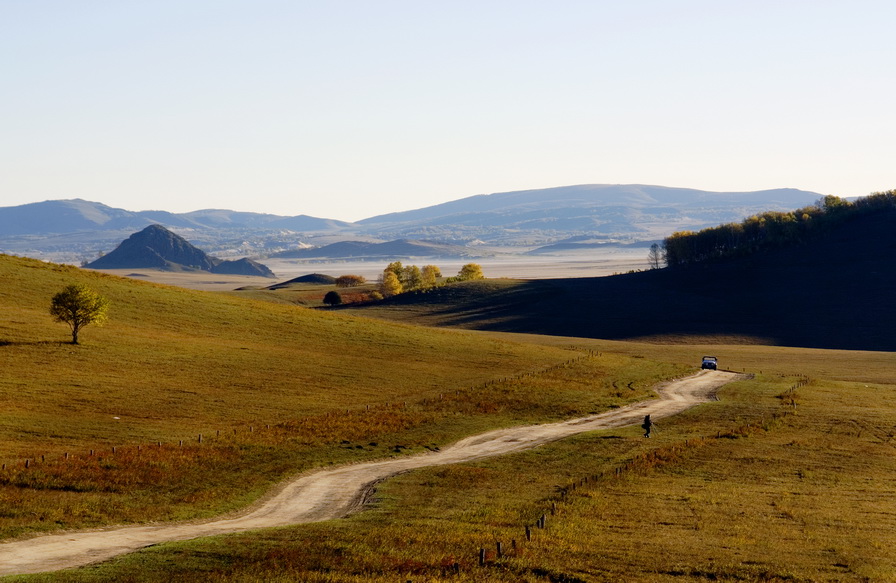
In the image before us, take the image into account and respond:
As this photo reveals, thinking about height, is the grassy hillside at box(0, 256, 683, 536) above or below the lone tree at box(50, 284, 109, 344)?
below

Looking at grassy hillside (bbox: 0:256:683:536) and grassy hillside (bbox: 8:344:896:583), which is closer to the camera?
grassy hillside (bbox: 8:344:896:583)

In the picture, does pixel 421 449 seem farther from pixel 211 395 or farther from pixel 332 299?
pixel 332 299

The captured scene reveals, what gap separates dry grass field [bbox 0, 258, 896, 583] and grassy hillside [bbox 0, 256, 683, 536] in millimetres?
262

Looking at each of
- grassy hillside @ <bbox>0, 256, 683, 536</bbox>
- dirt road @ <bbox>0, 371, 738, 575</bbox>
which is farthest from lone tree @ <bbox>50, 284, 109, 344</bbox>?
dirt road @ <bbox>0, 371, 738, 575</bbox>

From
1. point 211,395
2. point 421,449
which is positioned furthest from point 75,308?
point 421,449

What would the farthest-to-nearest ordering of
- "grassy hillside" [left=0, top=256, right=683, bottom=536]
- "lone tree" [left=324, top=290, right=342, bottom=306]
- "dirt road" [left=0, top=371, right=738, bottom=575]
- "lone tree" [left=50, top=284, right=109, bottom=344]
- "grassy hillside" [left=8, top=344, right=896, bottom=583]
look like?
1. "lone tree" [left=324, top=290, right=342, bottom=306]
2. "lone tree" [left=50, top=284, right=109, bottom=344]
3. "grassy hillside" [left=0, top=256, right=683, bottom=536]
4. "dirt road" [left=0, top=371, right=738, bottom=575]
5. "grassy hillside" [left=8, top=344, right=896, bottom=583]

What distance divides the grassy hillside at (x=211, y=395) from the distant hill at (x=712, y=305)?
155ft

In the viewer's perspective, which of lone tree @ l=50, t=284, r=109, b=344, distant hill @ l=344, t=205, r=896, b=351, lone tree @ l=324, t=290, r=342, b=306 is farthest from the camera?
lone tree @ l=324, t=290, r=342, b=306

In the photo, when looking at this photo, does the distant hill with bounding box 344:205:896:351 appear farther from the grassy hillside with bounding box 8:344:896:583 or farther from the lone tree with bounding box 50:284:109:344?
the grassy hillside with bounding box 8:344:896:583

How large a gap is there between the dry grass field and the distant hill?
47305 mm

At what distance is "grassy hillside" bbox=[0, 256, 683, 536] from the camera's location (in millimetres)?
41688

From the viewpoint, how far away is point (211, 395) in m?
67.6

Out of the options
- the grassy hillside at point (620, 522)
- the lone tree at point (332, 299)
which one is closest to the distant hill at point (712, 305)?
the lone tree at point (332, 299)

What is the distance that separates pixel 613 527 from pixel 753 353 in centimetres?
9596
